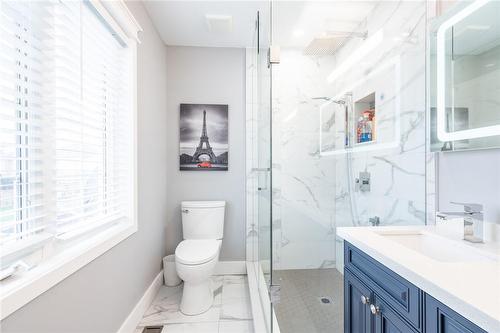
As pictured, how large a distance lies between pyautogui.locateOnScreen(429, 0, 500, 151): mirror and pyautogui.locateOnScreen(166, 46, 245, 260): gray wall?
1.74 meters

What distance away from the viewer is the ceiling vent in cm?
208

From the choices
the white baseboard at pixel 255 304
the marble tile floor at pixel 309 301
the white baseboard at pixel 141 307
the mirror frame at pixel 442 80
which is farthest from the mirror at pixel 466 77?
the white baseboard at pixel 141 307

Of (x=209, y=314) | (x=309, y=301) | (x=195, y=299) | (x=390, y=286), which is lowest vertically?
(x=209, y=314)

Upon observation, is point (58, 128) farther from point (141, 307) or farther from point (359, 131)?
point (359, 131)

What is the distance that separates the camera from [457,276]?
26.5 inches

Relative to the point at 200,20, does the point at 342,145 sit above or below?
below

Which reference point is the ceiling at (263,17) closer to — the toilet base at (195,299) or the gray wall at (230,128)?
the gray wall at (230,128)

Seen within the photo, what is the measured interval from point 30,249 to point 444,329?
4.31 ft

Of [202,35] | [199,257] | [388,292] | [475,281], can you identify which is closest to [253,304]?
[199,257]

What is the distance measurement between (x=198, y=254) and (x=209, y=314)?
18.0 inches

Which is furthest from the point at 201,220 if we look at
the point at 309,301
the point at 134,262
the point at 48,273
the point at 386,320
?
the point at 386,320

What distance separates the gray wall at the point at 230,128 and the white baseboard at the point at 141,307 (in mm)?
405

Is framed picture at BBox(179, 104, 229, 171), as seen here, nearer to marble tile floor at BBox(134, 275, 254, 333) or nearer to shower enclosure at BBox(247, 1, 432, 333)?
shower enclosure at BBox(247, 1, 432, 333)

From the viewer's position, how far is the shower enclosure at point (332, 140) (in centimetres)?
143
